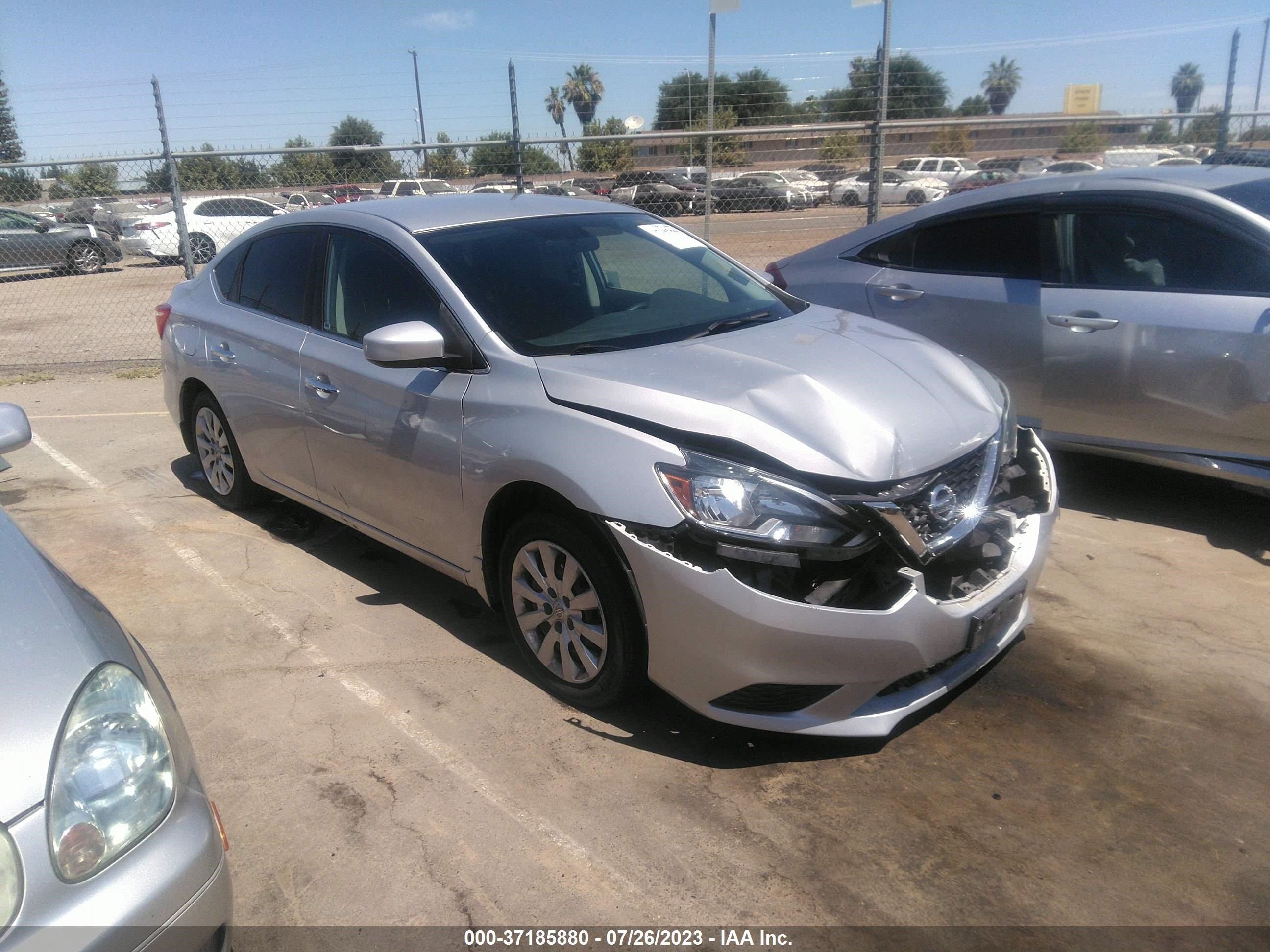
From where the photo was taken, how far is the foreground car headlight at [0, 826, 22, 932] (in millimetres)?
1579

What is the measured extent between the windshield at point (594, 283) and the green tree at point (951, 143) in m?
11.7

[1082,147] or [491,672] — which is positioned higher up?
[1082,147]

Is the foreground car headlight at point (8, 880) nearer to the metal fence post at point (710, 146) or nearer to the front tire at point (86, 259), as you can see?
the metal fence post at point (710, 146)

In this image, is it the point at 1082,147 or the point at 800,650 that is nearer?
the point at 800,650

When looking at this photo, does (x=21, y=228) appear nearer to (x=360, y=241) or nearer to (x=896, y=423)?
(x=360, y=241)

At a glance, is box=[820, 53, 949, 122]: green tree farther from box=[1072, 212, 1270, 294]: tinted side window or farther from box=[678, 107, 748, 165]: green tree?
box=[1072, 212, 1270, 294]: tinted side window

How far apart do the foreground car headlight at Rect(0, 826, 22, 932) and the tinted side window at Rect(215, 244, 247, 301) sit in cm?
368

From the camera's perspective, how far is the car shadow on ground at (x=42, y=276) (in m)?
19.1

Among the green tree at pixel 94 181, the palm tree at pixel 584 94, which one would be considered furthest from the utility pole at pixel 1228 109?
the palm tree at pixel 584 94

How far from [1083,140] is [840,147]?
4471mm

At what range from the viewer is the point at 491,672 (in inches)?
141

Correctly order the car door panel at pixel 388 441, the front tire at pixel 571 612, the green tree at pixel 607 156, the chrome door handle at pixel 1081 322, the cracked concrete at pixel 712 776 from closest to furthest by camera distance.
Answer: the cracked concrete at pixel 712 776 < the front tire at pixel 571 612 < the car door panel at pixel 388 441 < the chrome door handle at pixel 1081 322 < the green tree at pixel 607 156

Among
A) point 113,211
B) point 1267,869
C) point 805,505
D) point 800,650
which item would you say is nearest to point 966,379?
point 805,505

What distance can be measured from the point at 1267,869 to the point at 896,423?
60.1 inches
